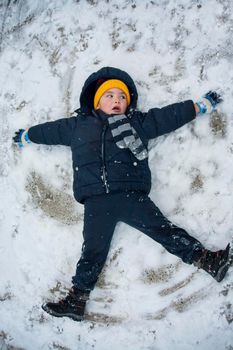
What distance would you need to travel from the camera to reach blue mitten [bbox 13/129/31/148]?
3844mm

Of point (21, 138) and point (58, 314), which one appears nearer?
point (58, 314)

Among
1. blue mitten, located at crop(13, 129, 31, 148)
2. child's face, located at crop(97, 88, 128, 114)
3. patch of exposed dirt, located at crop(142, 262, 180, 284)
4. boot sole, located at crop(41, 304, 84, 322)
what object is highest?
child's face, located at crop(97, 88, 128, 114)

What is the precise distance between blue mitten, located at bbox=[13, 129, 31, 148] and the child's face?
2.91 feet

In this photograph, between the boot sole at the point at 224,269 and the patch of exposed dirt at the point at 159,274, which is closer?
the boot sole at the point at 224,269

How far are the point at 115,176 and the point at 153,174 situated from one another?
23.4 inches

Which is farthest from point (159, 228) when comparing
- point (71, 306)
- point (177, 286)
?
point (71, 306)

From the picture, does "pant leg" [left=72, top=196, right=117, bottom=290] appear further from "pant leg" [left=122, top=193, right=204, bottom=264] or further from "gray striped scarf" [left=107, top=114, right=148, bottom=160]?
"gray striped scarf" [left=107, top=114, right=148, bottom=160]

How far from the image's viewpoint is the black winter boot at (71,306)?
3.46 m

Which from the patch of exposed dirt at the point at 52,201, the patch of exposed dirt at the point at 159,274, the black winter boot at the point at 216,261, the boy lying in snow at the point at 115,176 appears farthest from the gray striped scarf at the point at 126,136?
the patch of exposed dirt at the point at 159,274

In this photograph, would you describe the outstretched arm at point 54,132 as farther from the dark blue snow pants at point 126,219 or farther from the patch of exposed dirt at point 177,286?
the patch of exposed dirt at point 177,286

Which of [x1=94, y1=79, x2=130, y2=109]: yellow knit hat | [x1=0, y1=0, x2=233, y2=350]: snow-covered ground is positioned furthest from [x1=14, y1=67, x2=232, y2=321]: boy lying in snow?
[x1=0, y1=0, x2=233, y2=350]: snow-covered ground

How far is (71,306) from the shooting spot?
349 cm

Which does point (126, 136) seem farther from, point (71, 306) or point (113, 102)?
point (71, 306)

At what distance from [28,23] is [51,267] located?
275cm
